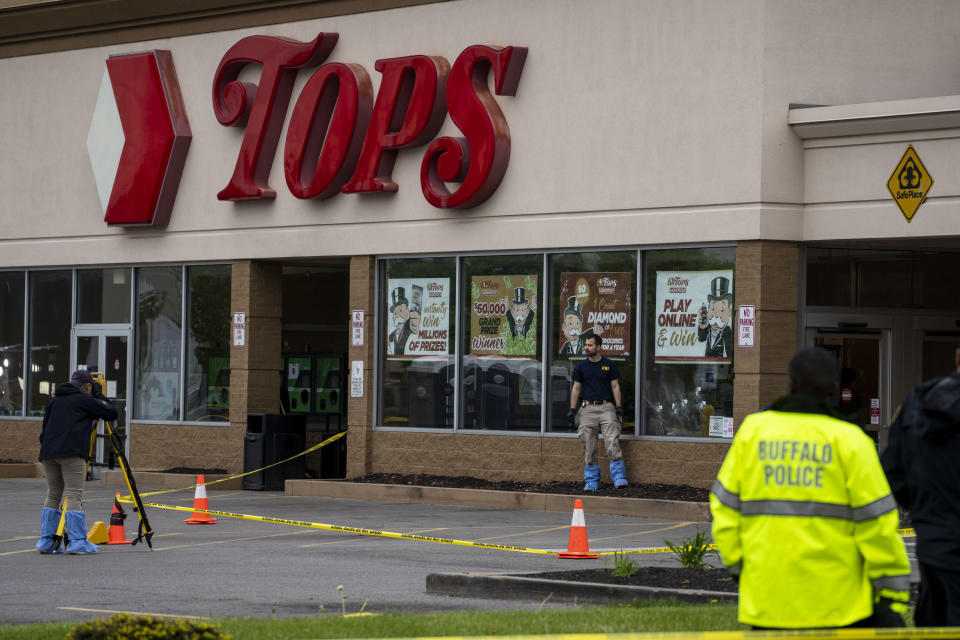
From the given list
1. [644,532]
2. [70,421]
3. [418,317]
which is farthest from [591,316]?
[70,421]

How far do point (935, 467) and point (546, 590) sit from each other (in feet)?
17.7

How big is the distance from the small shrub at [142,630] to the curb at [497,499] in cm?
1210

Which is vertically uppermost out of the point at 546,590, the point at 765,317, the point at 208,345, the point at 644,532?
the point at 765,317

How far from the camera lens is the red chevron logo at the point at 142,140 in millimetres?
25859

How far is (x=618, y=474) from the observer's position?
806 inches

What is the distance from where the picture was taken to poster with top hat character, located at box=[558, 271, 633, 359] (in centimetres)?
2125

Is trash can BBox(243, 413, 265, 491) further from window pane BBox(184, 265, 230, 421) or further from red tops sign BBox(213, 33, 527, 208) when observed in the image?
red tops sign BBox(213, 33, 527, 208)

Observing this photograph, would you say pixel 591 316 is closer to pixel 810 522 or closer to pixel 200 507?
pixel 200 507

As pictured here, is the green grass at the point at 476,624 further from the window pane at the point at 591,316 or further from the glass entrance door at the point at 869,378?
the glass entrance door at the point at 869,378

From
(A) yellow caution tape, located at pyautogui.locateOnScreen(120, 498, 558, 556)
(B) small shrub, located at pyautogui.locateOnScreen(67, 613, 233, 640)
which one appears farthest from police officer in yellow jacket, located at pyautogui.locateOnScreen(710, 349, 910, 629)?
(A) yellow caution tape, located at pyautogui.locateOnScreen(120, 498, 558, 556)

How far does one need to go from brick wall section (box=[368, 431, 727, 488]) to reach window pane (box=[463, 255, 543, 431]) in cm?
33

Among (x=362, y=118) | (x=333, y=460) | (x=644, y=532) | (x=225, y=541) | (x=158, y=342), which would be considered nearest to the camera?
(x=225, y=541)

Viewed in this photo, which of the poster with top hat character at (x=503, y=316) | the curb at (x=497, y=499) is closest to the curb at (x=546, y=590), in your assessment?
the curb at (x=497, y=499)

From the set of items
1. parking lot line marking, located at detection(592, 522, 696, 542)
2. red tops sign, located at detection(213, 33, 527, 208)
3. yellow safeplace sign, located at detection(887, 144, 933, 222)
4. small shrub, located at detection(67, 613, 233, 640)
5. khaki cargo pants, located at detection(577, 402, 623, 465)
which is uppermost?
red tops sign, located at detection(213, 33, 527, 208)
